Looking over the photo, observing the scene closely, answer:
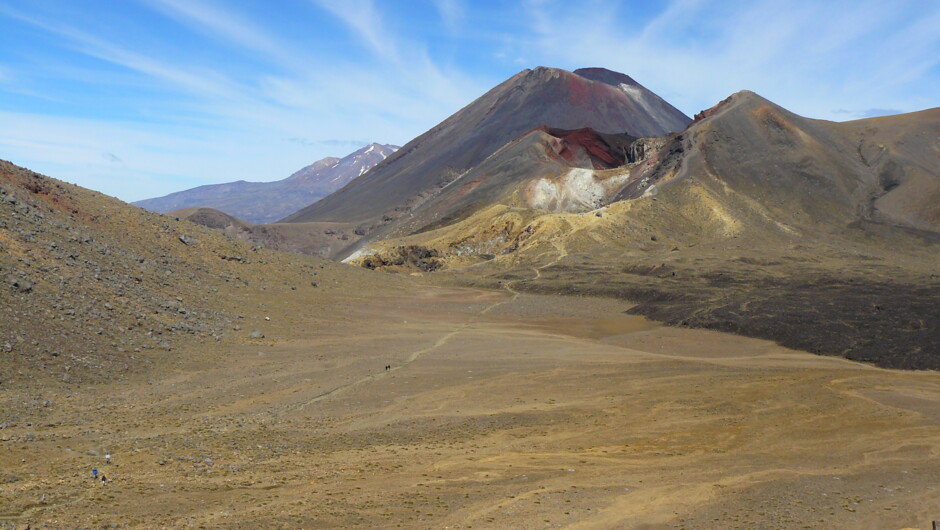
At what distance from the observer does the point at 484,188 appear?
11069 centimetres

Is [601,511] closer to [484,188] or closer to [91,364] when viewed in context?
[91,364]

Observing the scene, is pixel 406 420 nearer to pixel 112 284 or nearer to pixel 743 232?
pixel 112 284

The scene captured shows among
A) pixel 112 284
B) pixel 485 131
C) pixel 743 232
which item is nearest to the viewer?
pixel 112 284

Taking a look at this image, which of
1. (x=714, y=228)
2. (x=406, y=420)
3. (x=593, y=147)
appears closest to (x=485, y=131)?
(x=593, y=147)

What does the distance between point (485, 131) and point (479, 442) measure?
510ft

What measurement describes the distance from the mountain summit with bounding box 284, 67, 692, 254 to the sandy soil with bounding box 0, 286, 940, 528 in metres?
115

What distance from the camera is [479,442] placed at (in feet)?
65.7

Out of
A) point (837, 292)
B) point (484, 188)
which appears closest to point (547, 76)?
point (484, 188)

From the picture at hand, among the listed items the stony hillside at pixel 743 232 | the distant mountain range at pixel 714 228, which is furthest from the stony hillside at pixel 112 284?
the stony hillside at pixel 743 232

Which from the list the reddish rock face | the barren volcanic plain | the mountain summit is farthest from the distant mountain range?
the mountain summit

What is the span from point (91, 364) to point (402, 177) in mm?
145842

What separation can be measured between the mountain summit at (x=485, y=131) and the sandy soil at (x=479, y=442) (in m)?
115

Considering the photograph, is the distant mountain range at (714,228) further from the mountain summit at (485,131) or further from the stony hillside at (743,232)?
the mountain summit at (485,131)

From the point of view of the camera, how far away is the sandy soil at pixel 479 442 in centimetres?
1427
